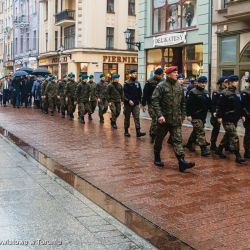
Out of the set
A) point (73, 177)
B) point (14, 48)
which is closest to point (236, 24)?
point (73, 177)

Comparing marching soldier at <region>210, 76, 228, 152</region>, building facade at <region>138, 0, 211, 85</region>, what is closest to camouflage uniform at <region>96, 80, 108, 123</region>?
building facade at <region>138, 0, 211, 85</region>

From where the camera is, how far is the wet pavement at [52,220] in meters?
4.77

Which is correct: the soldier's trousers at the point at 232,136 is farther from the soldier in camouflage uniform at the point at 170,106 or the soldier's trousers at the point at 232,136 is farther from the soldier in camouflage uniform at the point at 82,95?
the soldier in camouflage uniform at the point at 82,95

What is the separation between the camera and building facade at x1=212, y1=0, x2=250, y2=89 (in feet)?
63.8

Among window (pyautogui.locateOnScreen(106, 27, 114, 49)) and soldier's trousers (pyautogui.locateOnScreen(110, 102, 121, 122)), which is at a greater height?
window (pyautogui.locateOnScreen(106, 27, 114, 49))

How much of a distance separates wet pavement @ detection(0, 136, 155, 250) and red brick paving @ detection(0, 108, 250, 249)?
0.51 m

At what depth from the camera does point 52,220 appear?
18.1 ft

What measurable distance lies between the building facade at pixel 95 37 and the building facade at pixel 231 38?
1742 centimetres

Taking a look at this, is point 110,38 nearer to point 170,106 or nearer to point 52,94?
point 52,94

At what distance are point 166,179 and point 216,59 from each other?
14.7 metres

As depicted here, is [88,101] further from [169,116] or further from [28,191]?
[28,191]

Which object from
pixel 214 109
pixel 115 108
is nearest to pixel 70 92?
pixel 115 108

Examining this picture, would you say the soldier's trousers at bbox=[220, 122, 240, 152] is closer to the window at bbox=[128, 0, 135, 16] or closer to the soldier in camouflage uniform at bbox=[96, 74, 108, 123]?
the soldier in camouflage uniform at bbox=[96, 74, 108, 123]

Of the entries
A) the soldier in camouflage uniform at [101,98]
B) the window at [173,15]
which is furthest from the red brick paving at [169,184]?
the window at [173,15]
